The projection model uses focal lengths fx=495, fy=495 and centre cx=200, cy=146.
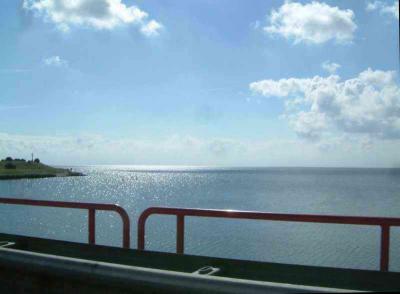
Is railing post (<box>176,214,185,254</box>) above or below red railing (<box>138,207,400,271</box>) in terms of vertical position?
below

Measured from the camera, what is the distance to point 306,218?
16.5 feet

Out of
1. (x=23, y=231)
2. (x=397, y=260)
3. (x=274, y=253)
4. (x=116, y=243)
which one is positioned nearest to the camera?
(x=397, y=260)

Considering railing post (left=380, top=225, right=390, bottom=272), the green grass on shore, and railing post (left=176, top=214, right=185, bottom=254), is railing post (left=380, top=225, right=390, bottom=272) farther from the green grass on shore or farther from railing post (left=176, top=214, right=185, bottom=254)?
the green grass on shore

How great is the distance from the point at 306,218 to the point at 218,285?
174cm

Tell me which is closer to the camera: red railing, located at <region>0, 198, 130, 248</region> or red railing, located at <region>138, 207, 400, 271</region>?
red railing, located at <region>138, 207, 400, 271</region>

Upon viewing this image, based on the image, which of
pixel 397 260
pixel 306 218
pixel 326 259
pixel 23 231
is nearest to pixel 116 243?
pixel 23 231

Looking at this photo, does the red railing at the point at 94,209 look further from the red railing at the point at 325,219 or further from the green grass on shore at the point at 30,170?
the green grass on shore at the point at 30,170

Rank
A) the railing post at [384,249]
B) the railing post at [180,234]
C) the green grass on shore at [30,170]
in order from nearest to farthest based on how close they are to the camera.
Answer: the railing post at [384,249] < the railing post at [180,234] < the green grass on shore at [30,170]

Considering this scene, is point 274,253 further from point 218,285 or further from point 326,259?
point 218,285

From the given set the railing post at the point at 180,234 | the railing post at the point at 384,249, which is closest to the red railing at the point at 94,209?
the railing post at the point at 180,234

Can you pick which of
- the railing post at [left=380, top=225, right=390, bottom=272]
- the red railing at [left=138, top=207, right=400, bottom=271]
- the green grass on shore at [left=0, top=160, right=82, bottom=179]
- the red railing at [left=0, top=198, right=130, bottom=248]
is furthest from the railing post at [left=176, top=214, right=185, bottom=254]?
the green grass on shore at [left=0, top=160, right=82, bottom=179]

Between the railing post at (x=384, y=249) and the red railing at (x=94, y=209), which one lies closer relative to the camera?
the railing post at (x=384, y=249)

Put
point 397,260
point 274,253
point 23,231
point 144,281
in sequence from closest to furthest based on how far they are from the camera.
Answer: point 144,281, point 397,260, point 274,253, point 23,231

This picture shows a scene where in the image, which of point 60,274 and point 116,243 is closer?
point 60,274
